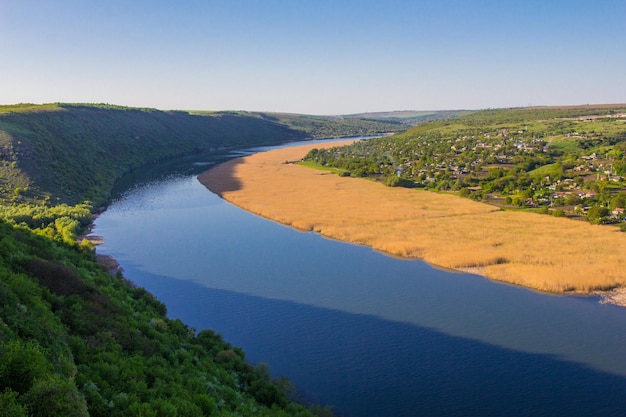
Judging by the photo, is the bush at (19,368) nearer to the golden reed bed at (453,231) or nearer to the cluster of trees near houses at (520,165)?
the golden reed bed at (453,231)

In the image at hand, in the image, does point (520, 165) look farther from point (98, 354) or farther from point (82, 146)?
point (98, 354)

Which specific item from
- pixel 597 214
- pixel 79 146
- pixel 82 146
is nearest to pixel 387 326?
pixel 597 214

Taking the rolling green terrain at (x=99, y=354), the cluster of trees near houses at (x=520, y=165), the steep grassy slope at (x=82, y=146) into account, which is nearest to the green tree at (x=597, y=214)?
the cluster of trees near houses at (x=520, y=165)

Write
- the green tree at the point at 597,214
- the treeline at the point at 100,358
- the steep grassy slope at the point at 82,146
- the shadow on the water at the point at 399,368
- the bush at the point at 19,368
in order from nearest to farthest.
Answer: the bush at the point at 19,368 < the treeline at the point at 100,358 < the shadow on the water at the point at 399,368 < the green tree at the point at 597,214 < the steep grassy slope at the point at 82,146

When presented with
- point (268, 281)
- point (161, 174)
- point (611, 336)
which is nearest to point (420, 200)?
point (268, 281)

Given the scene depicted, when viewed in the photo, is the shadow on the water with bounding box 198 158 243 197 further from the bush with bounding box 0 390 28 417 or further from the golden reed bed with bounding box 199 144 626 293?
the bush with bounding box 0 390 28 417

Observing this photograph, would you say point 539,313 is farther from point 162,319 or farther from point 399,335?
point 162,319
